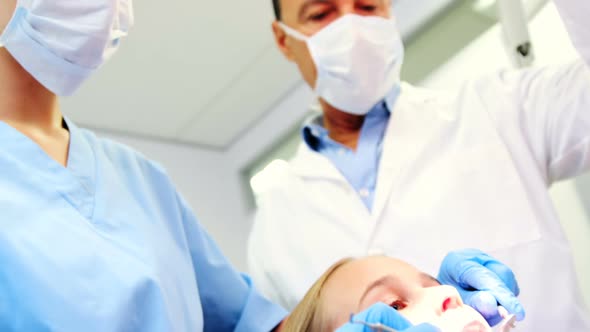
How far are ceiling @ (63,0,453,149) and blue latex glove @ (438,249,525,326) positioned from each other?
54.0 inches

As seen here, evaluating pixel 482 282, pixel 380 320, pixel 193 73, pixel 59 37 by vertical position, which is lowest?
pixel 193 73

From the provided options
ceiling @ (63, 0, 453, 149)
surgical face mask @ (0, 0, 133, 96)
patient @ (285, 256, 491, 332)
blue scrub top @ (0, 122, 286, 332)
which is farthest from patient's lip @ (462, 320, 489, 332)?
ceiling @ (63, 0, 453, 149)

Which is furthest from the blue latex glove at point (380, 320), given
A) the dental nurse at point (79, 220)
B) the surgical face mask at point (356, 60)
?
the surgical face mask at point (356, 60)

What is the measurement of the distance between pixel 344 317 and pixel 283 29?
1.02 m

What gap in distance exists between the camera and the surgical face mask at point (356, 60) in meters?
1.50

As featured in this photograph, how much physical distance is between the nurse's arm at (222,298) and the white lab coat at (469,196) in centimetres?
19

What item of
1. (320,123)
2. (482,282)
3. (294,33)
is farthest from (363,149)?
(482,282)

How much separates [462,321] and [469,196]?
0.61 metres

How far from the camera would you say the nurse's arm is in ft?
3.98

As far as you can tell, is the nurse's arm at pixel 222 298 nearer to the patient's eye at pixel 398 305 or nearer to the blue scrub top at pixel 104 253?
the blue scrub top at pixel 104 253

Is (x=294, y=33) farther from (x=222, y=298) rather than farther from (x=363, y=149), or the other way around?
(x=222, y=298)

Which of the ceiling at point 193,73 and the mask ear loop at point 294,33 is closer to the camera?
the mask ear loop at point 294,33

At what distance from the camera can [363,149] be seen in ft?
5.02

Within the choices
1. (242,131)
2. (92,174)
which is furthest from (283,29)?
(242,131)
